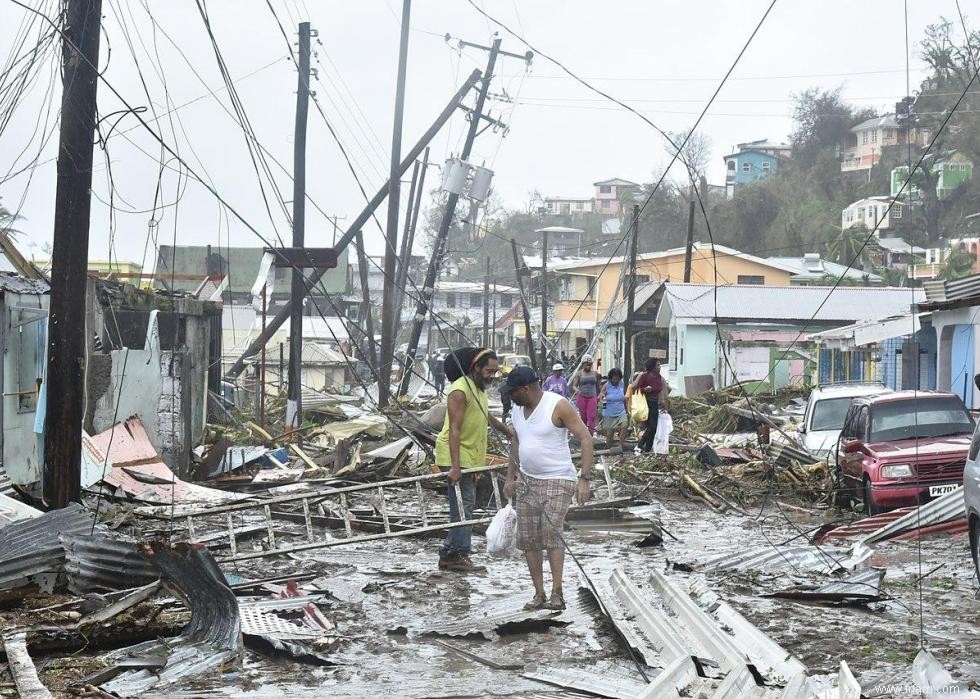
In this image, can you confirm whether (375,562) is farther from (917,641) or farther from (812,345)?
(812,345)

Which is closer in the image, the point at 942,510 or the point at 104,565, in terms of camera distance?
the point at 104,565

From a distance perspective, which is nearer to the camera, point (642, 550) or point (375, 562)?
point (375, 562)

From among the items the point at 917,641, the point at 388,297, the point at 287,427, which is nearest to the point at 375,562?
the point at 917,641

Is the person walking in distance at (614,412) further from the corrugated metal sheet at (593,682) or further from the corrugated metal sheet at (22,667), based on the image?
the corrugated metal sheet at (22,667)

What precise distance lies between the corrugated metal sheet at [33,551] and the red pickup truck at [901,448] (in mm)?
8780

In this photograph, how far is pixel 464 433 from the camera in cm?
1029

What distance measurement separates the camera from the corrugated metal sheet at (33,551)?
8352mm

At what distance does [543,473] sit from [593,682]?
2457 millimetres

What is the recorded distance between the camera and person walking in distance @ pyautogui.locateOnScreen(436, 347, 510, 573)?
995 centimetres

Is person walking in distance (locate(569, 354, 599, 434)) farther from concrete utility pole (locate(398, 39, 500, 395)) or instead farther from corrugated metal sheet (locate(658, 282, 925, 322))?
corrugated metal sheet (locate(658, 282, 925, 322))

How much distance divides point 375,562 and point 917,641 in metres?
5.28

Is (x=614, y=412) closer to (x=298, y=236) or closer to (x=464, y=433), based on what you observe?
(x=298, y=236)

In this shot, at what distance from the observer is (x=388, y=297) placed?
1038 inches

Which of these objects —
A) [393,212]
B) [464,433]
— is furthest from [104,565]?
[393,212]
